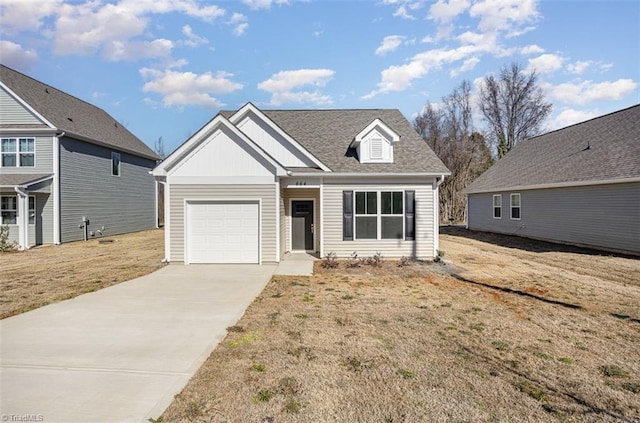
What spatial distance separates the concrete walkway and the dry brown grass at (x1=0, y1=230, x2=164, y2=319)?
13.1ft

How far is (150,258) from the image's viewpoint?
492 inches

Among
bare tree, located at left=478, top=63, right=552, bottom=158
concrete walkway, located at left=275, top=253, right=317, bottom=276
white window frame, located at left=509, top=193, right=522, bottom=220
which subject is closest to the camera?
concrete walkway, located at left=275, top=253, right=317, bottom=276

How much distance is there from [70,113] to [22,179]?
552 cm

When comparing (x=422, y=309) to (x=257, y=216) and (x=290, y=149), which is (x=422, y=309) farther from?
(x=290, y=149)

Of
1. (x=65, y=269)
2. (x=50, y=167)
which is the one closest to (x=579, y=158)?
(x=65, y=269)

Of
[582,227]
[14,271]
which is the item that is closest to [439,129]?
[582,227]

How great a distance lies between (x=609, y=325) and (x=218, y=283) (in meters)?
7.97

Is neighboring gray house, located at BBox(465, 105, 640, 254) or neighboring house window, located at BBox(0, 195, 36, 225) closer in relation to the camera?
neighboring gray house, located at BBox(465, 105, 640, 254)

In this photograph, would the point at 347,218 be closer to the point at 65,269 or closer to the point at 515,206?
the point at 65,269

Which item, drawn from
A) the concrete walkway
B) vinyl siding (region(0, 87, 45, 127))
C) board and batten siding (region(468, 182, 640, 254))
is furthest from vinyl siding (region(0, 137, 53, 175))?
board and batten siding (region(468, 182, 640, 254))

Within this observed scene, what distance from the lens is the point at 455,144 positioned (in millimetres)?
34750

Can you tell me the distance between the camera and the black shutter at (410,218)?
12.1 meters

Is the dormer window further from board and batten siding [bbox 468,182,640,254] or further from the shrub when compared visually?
board and batten siding [bbox 468,182,640,254]

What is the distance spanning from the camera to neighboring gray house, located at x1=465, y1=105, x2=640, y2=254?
13.5 meters
